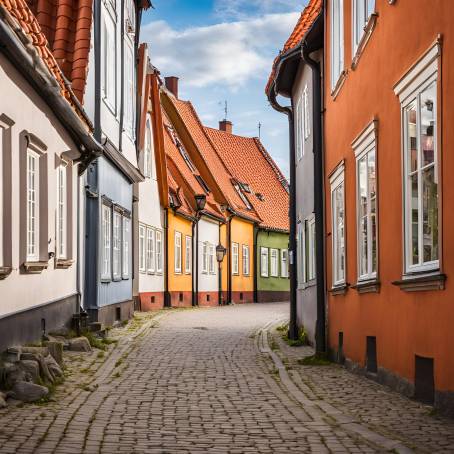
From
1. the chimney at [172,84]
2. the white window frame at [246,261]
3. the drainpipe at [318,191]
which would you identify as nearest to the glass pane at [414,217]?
the drainpipe at [318,191]

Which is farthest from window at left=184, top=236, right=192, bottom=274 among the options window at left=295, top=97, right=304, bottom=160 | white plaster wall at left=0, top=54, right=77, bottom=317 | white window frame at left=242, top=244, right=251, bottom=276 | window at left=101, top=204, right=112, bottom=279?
white plaster wall at left=0, top=54, right=77, bottom=317

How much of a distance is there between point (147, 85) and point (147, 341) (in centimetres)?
1083

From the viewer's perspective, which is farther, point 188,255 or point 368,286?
point 188,255

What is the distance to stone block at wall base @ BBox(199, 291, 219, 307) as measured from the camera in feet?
122

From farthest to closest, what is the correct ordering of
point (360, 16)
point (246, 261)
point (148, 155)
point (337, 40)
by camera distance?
point (246, 261) → point (148, 155) → point (337, 40) → point (360, 16)

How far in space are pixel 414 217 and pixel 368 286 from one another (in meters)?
2.24

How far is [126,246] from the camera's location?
23953 mm

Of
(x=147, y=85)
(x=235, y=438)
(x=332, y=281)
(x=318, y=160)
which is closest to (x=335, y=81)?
(x=318, y=160)

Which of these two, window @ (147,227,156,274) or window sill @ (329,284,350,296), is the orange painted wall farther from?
window @ (147,227,156,274)

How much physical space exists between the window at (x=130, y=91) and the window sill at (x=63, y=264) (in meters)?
7.37

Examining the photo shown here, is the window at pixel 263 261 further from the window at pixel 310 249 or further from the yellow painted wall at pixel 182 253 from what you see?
the window at pixel 310 249

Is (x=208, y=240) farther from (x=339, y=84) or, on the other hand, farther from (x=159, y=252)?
(x=339, y=84)

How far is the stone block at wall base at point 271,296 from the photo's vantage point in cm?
4575

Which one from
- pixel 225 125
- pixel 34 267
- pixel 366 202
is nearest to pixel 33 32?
pixel 34 267
